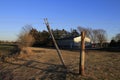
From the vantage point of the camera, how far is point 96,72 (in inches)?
538

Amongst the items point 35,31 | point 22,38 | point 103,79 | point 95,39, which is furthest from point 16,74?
point 95,39

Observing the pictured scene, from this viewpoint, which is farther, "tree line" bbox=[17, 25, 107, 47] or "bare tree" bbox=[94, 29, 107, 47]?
"bare tree" bbox=[94, 29, 107, 47]

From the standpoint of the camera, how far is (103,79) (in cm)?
1195

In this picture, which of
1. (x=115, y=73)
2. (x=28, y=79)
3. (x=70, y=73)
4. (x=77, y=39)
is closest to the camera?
(x=115, y=73)

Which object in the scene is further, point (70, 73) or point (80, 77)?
point (70, 73)

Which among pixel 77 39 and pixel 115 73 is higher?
pixel 77 39

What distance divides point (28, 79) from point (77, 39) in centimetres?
6055

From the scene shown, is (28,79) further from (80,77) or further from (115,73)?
(115,73)

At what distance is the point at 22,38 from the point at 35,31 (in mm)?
37839

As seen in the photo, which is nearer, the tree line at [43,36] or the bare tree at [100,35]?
the tree line at [43,36]

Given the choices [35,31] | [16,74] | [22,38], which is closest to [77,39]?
[35,31]

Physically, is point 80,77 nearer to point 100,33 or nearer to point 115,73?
point 115,73

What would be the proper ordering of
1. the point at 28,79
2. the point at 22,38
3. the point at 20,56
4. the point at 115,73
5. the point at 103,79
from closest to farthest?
the point at 103,79
the point at 115,73
the point at 28,79
the point at 20,56
the point at 22,38

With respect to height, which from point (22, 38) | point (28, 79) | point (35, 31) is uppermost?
point (35, 31)
